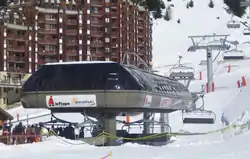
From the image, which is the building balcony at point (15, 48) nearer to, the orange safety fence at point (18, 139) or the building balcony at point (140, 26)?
the building balcony at point (140, 26)

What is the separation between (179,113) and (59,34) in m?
52.8

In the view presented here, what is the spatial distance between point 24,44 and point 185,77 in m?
47.5

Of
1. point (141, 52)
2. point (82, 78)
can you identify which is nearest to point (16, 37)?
point (141, 52)

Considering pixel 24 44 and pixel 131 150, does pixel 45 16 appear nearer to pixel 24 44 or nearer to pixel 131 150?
pixel 24 44

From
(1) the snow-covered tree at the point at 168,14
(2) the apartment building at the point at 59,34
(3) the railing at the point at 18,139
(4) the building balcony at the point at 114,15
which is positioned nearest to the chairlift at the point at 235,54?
(2) the apartment building at the point at 59,34

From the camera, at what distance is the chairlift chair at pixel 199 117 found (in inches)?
1644

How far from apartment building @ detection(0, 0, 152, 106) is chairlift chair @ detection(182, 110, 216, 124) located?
165ft

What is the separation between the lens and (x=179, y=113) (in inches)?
1943

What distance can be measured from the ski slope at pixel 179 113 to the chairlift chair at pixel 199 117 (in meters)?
0.49

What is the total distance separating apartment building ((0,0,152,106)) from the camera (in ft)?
305

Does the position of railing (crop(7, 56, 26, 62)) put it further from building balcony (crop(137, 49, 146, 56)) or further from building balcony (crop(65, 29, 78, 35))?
building balcony (crop(137, 49, 146, 56))

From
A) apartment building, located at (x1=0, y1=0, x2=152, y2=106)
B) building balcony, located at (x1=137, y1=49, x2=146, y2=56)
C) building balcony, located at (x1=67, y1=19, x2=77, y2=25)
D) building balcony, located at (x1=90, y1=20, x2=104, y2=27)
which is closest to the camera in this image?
apartment building, located at (x1=0, y1=0, x2=152, y2=106)

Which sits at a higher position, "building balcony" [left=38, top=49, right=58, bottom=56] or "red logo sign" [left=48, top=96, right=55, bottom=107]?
"building balcony" [left=38, top=49, right=58, bottom=56]

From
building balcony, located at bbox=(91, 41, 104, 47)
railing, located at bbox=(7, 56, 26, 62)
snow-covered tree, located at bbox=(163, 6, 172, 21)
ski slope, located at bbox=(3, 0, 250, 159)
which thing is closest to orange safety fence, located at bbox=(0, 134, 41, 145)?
ski slope, located at bbox=(3, 0, 250, 159)
